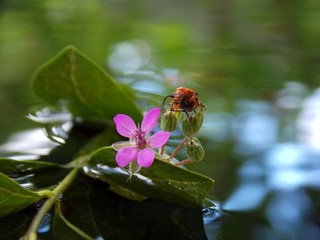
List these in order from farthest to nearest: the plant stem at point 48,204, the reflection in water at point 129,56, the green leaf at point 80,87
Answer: the reflection in water at point 129,56 < the green leaf at point 80,87 < the plant stem at point 48,204

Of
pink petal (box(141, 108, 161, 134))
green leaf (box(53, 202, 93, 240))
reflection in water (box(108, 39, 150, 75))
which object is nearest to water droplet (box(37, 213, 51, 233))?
green leaf (box(53, 202, 93, 240))

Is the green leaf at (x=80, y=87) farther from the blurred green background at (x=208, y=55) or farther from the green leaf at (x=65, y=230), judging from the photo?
the green leaf at (x=65, y=230)

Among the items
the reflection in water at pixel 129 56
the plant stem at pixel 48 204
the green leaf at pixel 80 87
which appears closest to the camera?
the plant stem at pixel 48 204

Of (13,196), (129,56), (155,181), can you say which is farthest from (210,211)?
(129,56)

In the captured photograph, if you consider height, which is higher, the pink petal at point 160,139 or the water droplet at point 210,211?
the pink petal at point 160,139

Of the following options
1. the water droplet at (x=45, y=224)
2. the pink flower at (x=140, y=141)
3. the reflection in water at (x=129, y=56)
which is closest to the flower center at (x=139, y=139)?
the pink flower at (x=140, y=141)

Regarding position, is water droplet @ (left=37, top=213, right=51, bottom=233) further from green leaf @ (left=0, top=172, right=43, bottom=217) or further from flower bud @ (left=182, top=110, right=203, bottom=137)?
flower bud @ (left=182, top=110, right=203, bottom=137)

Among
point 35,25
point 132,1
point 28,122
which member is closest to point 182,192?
point 28,122
